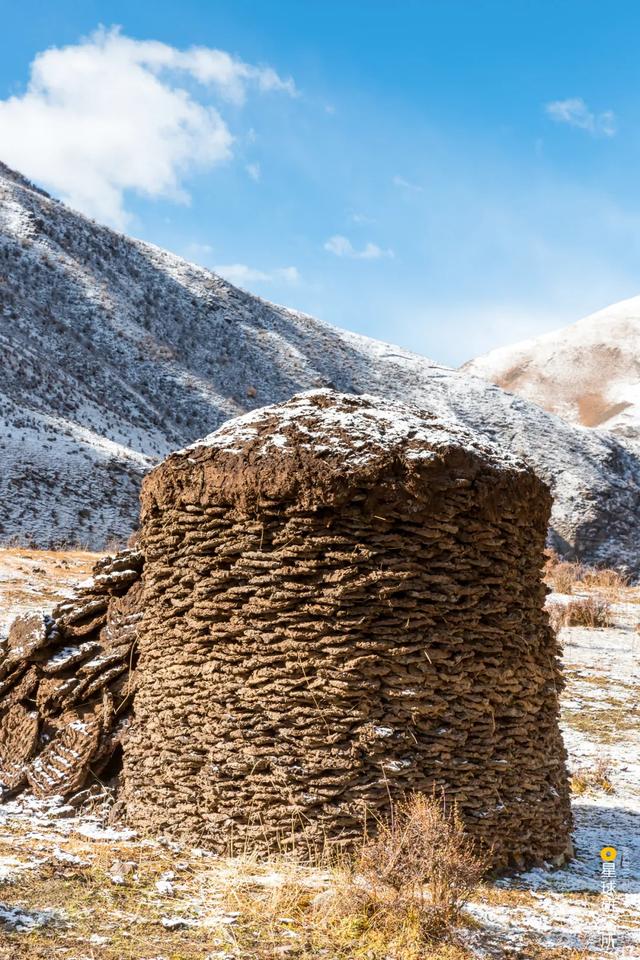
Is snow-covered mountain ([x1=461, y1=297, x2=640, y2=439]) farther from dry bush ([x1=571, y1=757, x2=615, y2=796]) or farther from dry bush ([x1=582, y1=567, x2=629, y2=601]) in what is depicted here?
dry bush ([x1=571, y1=757, x2=615, y2=796])

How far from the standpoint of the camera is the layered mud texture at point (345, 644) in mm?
5441

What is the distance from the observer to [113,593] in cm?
744

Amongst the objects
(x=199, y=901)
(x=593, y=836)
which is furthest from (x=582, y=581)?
(x=199, y=901)

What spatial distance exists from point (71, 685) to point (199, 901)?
274 cm

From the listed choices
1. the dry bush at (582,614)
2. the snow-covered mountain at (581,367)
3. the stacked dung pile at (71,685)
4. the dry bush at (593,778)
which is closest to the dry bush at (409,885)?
the stacked dung pile at (71,685)

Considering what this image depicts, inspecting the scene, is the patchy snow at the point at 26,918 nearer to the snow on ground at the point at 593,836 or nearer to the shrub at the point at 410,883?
the shrub at the point at 410,883

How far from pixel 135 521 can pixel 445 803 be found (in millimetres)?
22116

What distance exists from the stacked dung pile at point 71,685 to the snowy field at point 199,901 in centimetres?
33

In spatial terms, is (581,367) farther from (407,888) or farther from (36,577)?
(407,888)

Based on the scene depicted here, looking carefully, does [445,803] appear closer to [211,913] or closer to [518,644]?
[518,644]

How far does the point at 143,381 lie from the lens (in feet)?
145

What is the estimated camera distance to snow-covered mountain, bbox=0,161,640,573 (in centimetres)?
2723

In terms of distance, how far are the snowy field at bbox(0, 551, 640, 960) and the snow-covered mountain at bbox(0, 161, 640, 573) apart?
733 inches

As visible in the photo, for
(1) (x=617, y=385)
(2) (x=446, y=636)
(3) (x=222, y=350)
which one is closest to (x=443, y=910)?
(2) (x=446, y=636)
